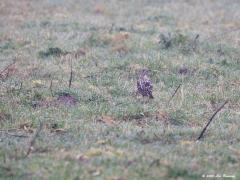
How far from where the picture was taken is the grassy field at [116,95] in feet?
28.5

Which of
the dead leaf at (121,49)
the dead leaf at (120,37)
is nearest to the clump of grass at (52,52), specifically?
the dead leaf at (121,49)

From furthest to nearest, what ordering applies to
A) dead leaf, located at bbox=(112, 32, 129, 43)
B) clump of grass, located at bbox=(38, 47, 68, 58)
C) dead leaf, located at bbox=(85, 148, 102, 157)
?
dead leaf, located at bbox=(112, 32, 129, 43) → clump of grass, located at bbox=(38, 47, 68, 58) → dead leaf, located at bbox=(85, 148, 102, 157)

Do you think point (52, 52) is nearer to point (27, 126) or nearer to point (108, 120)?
point (108, 120)

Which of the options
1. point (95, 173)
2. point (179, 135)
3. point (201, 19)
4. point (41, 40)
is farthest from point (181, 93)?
point (201, 19)

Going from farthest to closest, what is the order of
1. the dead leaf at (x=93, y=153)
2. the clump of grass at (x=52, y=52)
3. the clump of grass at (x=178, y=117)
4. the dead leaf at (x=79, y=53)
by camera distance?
1. the clump of grass at (x=52, y=52)
2. the dead leaf at (x=79, y=53)
3. the clump of grass at (x=178, y=117)
4. the dead leaf at (x=93, y=153)

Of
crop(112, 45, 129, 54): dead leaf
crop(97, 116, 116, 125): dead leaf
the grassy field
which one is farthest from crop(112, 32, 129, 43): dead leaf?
crop(97, 116, 116, 125): dead leaf

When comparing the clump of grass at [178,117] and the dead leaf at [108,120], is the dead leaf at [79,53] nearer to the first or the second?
the dead leaf at [108,120]

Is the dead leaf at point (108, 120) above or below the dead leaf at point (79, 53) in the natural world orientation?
above

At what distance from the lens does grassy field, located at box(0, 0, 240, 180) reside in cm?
867

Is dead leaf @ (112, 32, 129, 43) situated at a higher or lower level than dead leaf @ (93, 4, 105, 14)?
higher

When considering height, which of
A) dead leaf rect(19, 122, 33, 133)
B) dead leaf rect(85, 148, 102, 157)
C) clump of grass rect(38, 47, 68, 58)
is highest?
dead leaf rect(85, 148, 102, 157)

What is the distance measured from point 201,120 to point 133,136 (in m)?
1.78

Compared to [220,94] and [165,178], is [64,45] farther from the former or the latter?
[165,178]

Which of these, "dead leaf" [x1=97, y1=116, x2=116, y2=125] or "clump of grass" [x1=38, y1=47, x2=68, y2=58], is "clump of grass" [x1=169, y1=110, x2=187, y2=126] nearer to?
"dead leaf" [x1=97, y1=116, x2=116, y2=125]
